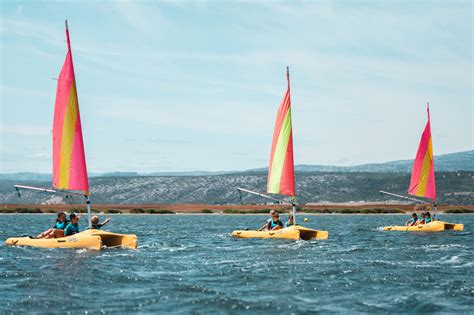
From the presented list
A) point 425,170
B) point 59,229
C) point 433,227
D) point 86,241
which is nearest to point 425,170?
point 425,170

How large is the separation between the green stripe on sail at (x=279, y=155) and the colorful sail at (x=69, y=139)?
541 inches

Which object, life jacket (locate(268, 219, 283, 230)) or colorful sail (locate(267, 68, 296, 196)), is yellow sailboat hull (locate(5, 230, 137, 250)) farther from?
colorful sail (locate(267, 68, 296, 196))

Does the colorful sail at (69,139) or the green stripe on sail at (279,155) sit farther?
the green stripe on sail at (279,155)

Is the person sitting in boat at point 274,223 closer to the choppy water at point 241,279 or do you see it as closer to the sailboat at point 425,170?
the choppy water at point 241,279

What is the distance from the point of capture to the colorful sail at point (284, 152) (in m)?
42.5

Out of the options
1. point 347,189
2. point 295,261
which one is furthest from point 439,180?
point 295,261

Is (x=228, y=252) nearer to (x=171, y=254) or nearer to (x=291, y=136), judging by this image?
(x=171, y=254)

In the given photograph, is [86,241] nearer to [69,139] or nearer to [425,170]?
[69,139]

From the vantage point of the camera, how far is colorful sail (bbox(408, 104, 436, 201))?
5609 cm

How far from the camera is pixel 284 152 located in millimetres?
42875

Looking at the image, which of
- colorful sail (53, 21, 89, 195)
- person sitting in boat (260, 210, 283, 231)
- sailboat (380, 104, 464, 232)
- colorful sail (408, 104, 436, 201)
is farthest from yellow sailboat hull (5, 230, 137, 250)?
colorful sail (408, 104, 436, 201)

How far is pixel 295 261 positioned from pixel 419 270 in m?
5.31

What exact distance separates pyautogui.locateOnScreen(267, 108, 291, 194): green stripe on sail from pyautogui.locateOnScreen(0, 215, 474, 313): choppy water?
6.65 meters

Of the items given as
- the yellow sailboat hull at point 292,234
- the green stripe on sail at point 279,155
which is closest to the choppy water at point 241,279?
the yellow sailboat hull at point 292,234
